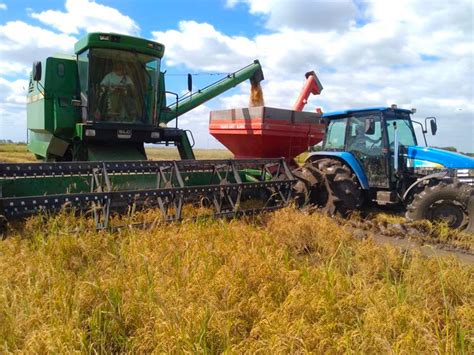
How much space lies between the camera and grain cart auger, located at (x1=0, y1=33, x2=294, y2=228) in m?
5.37

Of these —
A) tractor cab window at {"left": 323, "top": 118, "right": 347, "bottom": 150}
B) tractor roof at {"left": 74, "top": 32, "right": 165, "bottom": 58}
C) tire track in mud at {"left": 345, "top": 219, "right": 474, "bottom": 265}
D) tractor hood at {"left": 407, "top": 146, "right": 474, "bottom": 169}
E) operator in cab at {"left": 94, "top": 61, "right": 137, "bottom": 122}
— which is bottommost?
tire track in mud at {"left": 345, "top": 219, "right": 474, "bottom": 265}

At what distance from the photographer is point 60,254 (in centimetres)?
337

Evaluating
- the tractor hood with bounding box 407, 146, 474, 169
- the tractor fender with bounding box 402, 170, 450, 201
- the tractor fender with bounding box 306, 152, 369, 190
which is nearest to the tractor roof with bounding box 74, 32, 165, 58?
the tractor fender with bounding box 306, 152, 369, 190

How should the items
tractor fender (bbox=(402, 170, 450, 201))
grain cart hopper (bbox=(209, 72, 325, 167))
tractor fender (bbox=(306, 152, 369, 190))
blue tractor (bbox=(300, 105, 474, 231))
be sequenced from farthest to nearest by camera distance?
grain cart hopper (bbox=(209, 72, 325, 167)), tractor fender (bbox=(306, 152, 369, 190)), tractor fender (bbox=(402, 170, 450, 201)), blue tractor (bbox=(300, 105, 474, 231))

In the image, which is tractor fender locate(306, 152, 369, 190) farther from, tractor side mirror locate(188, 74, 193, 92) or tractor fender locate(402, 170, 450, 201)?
tractor side mirror locate(188, 74, 193, 92)

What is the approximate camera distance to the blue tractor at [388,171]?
550 centimetres

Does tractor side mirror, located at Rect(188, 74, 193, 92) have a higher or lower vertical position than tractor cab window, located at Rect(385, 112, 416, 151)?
higher

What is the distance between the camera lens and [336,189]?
6414mm

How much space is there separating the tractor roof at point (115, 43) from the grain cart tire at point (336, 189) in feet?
10.8

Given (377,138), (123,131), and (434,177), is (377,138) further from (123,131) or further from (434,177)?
(123,131)

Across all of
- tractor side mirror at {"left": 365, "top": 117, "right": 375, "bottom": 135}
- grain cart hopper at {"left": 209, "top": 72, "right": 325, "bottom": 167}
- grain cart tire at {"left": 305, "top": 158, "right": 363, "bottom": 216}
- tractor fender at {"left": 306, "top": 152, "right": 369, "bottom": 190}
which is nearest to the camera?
tractor side mirror at {"left": 365, "top": 117, "right": 375, "bottom": 135}

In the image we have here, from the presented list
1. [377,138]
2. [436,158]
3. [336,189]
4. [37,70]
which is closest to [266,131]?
[336,189]

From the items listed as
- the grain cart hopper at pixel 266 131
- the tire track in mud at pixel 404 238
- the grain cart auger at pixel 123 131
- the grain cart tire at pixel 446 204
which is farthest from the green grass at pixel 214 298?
the grain cart hopper at pixel 266 131

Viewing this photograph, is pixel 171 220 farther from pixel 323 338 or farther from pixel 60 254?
pixel 323 338
